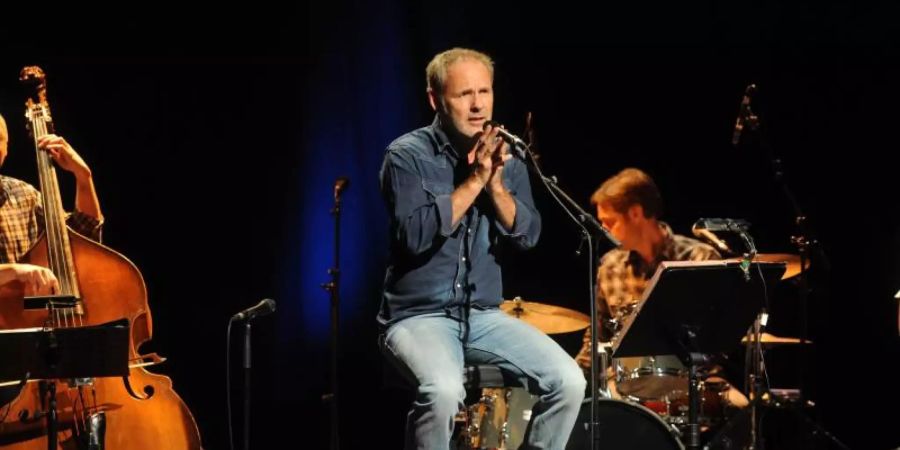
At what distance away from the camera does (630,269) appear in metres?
5.72

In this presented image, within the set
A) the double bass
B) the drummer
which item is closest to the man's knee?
the double bass

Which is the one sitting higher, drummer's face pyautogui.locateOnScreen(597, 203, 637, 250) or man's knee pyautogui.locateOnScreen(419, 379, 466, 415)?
drummer's face pyautogui.locateOnScreen(597, 203, 637, 250)

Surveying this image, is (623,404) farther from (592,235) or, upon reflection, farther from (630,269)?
(592,235)

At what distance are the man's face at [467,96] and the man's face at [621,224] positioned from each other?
2065 mm

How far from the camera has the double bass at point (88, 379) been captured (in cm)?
384

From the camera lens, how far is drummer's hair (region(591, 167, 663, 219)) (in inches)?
216

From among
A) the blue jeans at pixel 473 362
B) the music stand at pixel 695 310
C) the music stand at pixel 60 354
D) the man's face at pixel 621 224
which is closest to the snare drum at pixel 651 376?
the man's face at pixel 621 224

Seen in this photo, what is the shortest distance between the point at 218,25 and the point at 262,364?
1.99m

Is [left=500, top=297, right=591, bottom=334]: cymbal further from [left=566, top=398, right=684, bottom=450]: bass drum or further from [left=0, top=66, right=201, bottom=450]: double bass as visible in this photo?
[left=0, top=66, right=201, bottom=450]: double bass

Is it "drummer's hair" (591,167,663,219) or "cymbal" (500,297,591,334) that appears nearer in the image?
"cymbal" (500,297,591,334)

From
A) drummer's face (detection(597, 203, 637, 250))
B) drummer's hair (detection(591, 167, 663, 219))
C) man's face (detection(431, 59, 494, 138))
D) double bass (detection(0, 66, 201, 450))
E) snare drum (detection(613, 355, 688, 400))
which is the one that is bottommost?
snare drum (detection(613, 355, 688, 400))

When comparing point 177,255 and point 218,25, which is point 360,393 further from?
point 218,25

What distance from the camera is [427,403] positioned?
126 inches

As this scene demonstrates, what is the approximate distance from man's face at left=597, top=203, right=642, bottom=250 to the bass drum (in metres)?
1.27
